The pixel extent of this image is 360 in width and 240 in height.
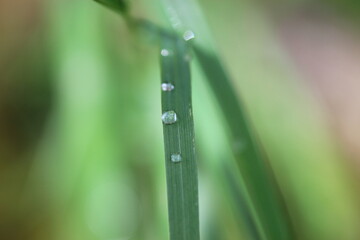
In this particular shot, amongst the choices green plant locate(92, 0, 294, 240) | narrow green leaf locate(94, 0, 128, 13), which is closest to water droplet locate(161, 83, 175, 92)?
green plant locate(92, 0, 294, 240)

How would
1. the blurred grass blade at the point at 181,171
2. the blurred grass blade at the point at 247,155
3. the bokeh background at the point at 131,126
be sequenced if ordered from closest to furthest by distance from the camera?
1. the blurred grass blade at the point at 181,171
2. the blurred grass blade at the point at 247,155
3. the bokeh background at the point at 131,126

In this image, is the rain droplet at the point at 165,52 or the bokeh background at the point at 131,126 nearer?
the rain droplet at the point at 165,52

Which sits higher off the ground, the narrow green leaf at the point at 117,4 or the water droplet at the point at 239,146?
the narrow green leaf at the point at 117,4

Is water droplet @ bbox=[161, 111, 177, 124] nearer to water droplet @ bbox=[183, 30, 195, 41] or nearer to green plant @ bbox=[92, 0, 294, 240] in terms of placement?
green plant @ bbox=[92, 0, 294, 240]

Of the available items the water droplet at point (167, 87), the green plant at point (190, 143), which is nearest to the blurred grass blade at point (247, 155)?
the green plant at point (190, 143)

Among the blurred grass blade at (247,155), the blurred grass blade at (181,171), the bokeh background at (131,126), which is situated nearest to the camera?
A: the blurred grass blade at (181,171)

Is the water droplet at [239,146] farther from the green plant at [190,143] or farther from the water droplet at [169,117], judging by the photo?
the water droplet at [169,117]

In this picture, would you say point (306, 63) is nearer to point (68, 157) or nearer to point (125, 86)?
point (125, 86)
